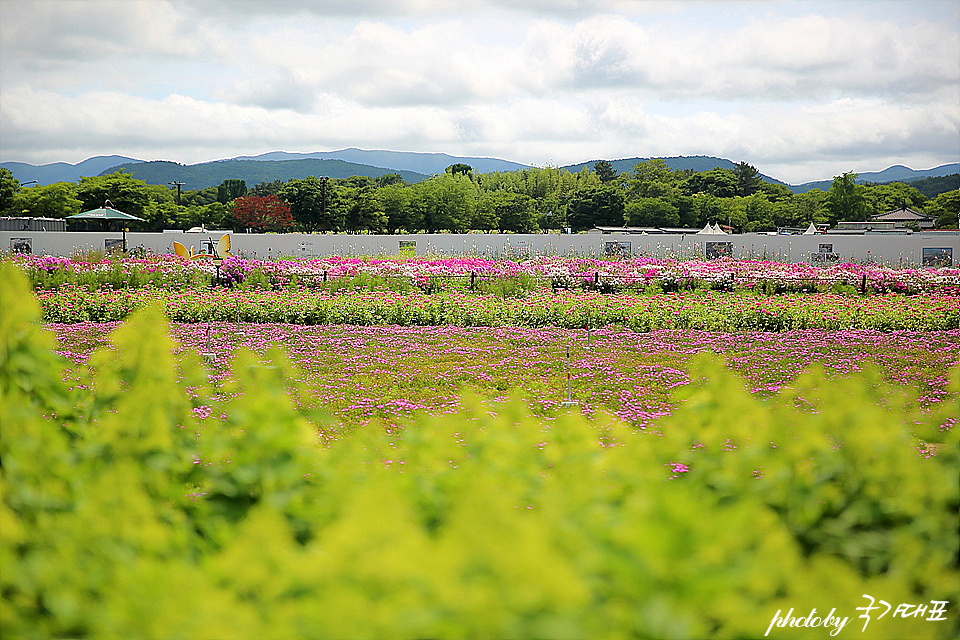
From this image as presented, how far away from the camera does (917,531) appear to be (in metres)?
1.87

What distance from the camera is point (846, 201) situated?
6769cm

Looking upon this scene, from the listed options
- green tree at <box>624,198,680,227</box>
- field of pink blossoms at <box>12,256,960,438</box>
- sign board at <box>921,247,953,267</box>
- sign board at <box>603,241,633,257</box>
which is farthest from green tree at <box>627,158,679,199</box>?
field of pink blossoms at <box>12,256,960,438</box>

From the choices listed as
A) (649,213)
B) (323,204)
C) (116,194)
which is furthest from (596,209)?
(116,194)

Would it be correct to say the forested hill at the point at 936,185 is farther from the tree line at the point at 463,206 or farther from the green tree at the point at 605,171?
the tree line at the point at 463,206

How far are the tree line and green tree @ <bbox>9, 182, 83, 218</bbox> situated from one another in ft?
0.23

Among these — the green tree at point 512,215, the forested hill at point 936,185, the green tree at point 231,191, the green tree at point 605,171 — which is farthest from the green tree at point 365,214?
the forested hill at point 936,185

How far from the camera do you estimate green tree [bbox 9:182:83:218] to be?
171 feet

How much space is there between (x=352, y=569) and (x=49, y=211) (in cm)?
5977

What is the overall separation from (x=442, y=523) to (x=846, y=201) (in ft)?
245

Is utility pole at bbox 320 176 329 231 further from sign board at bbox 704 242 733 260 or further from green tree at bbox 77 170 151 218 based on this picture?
sign board at bbox 704 242 733 260

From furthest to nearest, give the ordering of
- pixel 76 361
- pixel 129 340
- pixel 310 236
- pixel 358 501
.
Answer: pixel 310 236 < pixel 76 361 < pixel 129 340 < pixel 358 501

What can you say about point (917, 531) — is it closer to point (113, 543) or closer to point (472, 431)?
point (472, 431)

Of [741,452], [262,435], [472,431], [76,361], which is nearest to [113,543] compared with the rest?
[262,435]

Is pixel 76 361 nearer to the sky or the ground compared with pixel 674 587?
nearer to the ground
